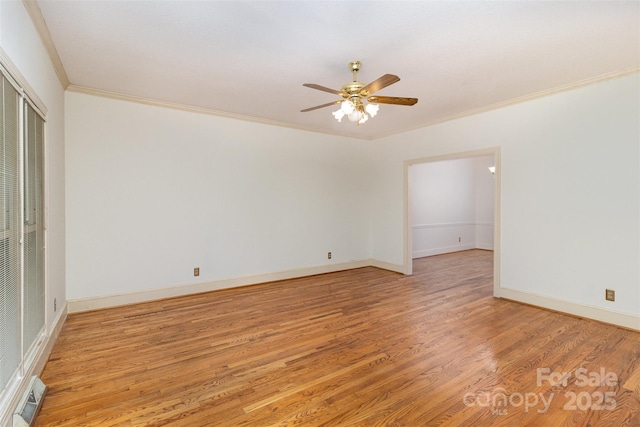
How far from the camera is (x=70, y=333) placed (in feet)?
9.33

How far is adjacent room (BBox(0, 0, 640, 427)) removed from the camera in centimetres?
188

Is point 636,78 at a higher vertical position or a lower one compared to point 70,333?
higher

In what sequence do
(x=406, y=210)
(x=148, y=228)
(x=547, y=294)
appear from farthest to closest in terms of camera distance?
(x=406, y=210), (x=148, y=228), (x=547, y=294)

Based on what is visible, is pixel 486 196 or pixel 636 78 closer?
pixel 636 78

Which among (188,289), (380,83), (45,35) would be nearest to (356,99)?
(380,83)

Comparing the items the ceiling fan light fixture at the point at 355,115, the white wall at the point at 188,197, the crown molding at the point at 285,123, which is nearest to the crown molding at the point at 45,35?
the crown molding at the point at 285,123

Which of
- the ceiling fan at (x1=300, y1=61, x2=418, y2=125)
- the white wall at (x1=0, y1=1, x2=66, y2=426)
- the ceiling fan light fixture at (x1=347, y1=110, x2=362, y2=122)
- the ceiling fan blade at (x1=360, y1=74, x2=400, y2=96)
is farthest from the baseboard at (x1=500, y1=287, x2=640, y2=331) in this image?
the white wall at (x1=0, y1=1, x2=66, y2=426)

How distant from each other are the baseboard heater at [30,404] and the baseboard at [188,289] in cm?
178

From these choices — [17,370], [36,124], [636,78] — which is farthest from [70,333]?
[636,78]

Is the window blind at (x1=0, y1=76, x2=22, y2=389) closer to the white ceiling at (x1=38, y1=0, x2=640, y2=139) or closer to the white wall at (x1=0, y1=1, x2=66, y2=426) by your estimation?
the white wall at (x1=0, y1=1, x2=66, y2=426)

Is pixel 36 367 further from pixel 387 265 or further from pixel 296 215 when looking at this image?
pixel 387 265

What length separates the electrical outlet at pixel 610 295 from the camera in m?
3.06

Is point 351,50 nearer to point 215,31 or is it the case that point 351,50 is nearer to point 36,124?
point 215,31

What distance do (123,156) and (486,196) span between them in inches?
334
